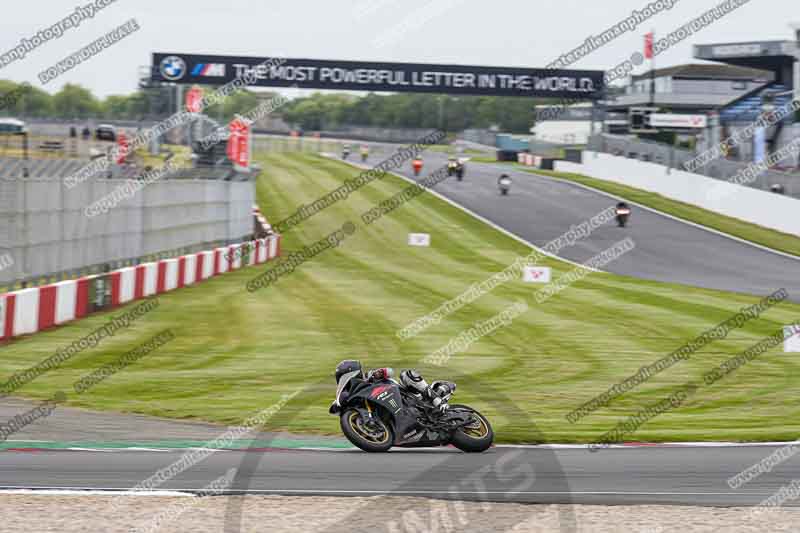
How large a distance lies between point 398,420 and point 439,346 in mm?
8478

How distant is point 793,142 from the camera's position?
53.8 meters

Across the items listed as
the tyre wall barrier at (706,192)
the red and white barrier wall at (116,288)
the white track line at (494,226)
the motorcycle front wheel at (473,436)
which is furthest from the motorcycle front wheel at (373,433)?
the tyre wall barrier at (706,192)

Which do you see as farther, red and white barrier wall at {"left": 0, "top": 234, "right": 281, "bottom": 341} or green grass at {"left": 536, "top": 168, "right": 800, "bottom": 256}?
green grass at {"left": 536, "top": 168, "right": 800, "bottom": 256}

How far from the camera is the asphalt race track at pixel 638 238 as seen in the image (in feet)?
112

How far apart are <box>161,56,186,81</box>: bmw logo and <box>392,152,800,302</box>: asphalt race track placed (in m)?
15.3

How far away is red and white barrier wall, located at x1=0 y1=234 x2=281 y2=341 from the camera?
18.3 metres

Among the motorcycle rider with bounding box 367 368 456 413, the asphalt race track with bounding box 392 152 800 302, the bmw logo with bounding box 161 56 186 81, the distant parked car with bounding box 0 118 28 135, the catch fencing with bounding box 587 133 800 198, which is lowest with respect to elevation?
the asphalt race track with bounding box 392 152 800 302

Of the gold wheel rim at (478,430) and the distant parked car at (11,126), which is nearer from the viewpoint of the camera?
the gold wheel rim at (478,430)

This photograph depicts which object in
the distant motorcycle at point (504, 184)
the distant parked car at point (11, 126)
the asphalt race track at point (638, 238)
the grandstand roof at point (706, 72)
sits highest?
the grandstand roof at point (706, 72)

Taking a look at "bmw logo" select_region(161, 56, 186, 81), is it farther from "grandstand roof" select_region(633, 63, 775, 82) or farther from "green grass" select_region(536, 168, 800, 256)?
"grandstand roof" select_region(633, 63, 775, 82)

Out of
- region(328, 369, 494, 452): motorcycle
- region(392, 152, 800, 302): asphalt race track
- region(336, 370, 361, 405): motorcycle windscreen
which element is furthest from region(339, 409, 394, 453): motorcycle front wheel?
region(392, 152, 800, 302): asphalt race track

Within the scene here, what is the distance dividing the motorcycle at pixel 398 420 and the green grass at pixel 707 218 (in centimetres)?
3120

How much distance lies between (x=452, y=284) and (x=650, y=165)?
32.3 metres

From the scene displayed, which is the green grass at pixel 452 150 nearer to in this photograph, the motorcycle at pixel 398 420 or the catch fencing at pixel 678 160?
the catch fencing at pixel 678 160
